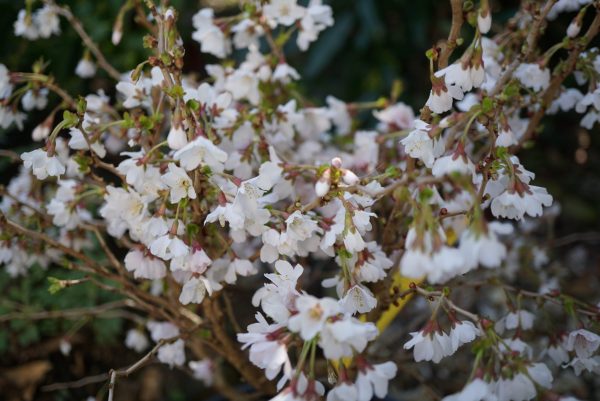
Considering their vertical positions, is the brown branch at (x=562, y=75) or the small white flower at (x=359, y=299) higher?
the brown branch at (x=562, y=75)

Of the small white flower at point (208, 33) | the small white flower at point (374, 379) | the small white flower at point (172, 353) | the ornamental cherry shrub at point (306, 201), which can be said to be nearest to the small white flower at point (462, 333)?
the ornamental cherry shrub at point (306, 201)

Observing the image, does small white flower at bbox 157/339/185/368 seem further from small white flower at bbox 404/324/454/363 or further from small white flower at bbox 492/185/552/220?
small white flower at bbox 492/185/552/220

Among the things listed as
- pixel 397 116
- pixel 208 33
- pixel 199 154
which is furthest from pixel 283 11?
pixel 199 154

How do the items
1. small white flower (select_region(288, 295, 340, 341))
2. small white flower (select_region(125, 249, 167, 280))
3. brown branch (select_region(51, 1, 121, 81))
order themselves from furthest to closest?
brown branch (select_region(51, 1, 121, 81))
small white flower (select_region(125, 249, 167, 280))
small white flower (select_region(288, 295, 340, 341))

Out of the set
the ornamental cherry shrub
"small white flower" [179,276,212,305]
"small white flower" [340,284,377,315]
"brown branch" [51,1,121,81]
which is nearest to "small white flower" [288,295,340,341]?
the ornamental cherry shrub

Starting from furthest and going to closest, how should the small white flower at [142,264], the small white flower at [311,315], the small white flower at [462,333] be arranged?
the small white flower at [142,264] < the small white flower at [462,333] < the small white flower at [311,315]

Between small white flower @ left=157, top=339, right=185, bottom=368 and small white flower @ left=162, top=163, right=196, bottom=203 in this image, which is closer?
→ small white flower @ left=162, top=163, right=196, bottom=203

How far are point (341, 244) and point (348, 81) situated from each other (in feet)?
4.72

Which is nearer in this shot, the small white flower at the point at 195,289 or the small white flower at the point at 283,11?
the small white flower at the point at 195,289

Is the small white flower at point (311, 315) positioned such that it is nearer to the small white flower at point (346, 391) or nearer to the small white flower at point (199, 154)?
the small white flower at point (346, 391)

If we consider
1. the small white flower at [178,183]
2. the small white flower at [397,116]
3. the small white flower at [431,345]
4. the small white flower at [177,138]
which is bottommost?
the small white flower at [397,116]

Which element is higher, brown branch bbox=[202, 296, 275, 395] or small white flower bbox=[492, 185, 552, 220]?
small white flower bbox=[492, 185, 552, 220]

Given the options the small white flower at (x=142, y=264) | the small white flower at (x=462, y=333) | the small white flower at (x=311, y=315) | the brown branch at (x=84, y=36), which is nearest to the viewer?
the small white flower at (x=311, y=315)

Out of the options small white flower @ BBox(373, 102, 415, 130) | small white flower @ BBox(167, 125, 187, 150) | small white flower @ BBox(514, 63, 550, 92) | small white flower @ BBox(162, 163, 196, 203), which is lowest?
small white flower @ BBox(373, 102, 415, 130)
